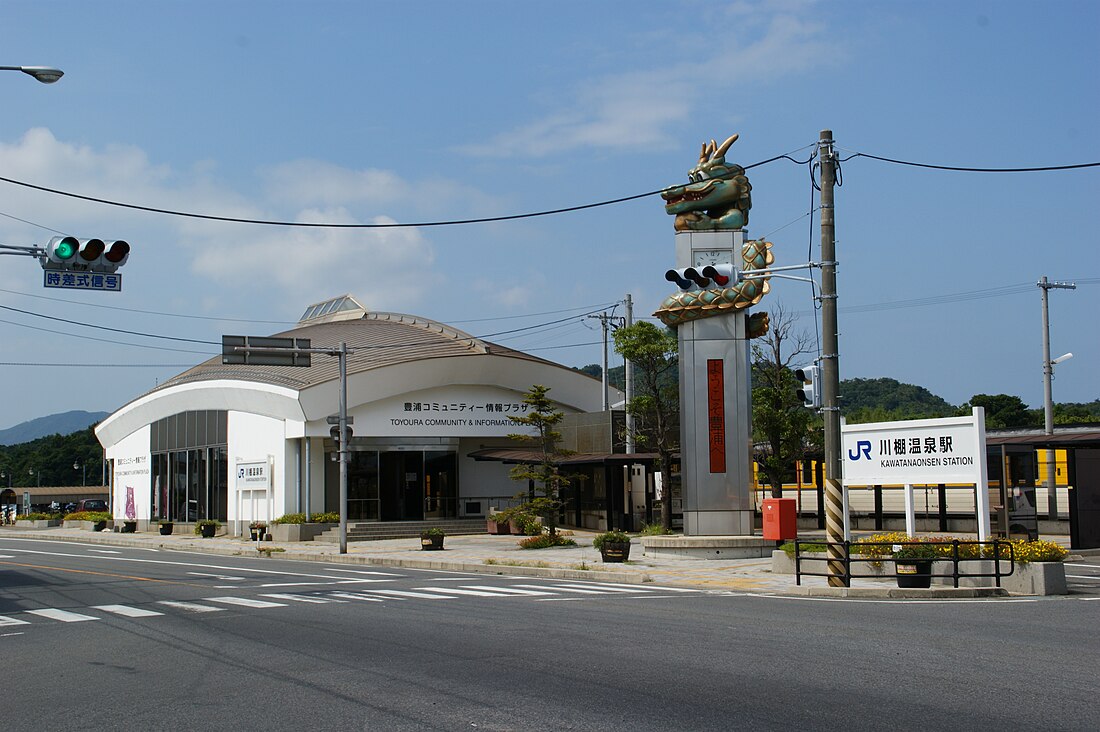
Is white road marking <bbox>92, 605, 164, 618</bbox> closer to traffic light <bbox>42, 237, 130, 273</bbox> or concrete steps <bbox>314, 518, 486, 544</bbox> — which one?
traffic light <bbox>42, 237, 130, 273</bbox>

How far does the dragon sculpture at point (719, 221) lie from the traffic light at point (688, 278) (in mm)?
9639

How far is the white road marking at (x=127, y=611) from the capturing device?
672 inches

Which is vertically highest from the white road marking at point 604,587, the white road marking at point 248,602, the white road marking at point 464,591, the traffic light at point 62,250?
the traffic light at point 62,250

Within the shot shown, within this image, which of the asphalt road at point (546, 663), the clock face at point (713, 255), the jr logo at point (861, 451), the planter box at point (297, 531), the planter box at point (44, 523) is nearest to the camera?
the asphalt road at point (546, 663)

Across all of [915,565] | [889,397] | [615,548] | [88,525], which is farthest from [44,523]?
[889,397]

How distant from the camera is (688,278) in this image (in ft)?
63.3

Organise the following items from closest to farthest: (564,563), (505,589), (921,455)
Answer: (505,589), (921,455), (564,563)

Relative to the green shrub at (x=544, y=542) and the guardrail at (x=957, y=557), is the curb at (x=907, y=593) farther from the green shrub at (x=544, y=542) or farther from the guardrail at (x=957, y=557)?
the green shrub at (x=544, y=542)

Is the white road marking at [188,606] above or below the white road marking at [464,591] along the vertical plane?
above

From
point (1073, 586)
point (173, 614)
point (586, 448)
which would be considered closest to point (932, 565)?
point (1073, 586)

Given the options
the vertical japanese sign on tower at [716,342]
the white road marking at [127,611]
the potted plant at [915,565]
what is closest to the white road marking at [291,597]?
the white road marking at [127,611]

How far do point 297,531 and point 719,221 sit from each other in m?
22.9

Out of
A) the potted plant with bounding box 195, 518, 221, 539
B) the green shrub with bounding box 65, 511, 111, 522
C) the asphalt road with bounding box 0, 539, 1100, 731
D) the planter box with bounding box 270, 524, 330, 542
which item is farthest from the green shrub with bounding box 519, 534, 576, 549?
the green shrub with bounding box 65, 511, 111, 522

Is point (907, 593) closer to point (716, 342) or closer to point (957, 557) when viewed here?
point (957, 557)
